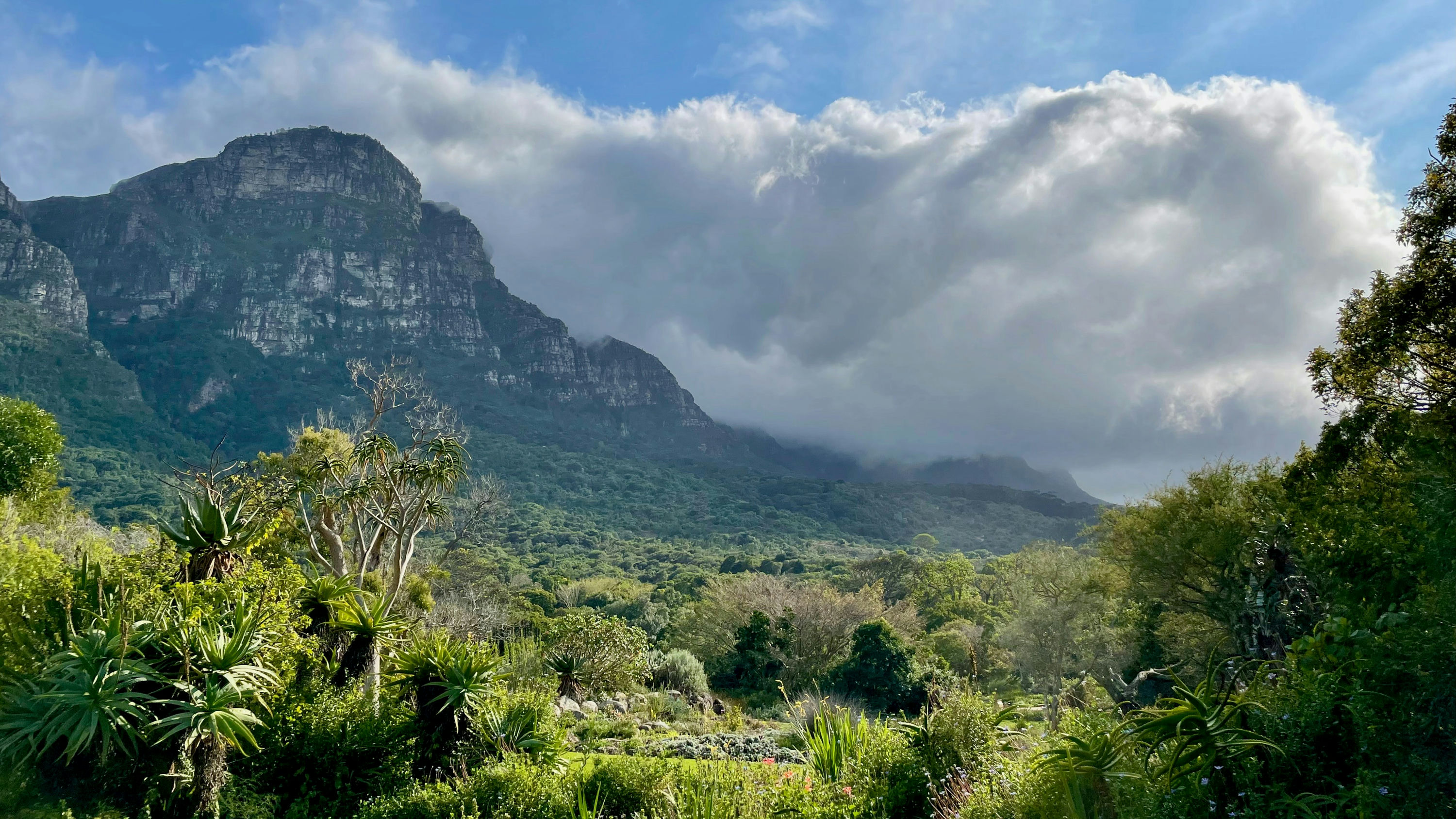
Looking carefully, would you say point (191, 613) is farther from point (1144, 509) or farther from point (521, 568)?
point (521, 568)

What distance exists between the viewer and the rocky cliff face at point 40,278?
293 ft

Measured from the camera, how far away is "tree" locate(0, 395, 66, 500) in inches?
680

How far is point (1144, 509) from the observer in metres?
21.1

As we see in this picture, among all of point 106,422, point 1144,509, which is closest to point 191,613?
point 1144,509

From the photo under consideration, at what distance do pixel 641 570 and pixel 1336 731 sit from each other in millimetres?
72837

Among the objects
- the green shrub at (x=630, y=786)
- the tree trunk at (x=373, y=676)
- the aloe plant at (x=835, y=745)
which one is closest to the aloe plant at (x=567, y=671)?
the tree trunk at (x=373, y=676)

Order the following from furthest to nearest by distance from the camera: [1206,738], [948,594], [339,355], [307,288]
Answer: [307,288], [339,355], [948,594], [1206,738]

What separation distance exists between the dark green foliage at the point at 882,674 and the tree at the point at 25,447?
73.1ft

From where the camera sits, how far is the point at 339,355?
11681cm

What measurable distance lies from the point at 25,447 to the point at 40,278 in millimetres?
104363

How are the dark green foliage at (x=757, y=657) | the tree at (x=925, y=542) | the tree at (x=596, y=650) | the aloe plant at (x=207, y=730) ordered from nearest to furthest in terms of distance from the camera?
the aloe plant at (x=207, y=730), the tree at (x=596, y=650), the dark green foliage at (x=757, y=657), the tree at (x=925, y=542)

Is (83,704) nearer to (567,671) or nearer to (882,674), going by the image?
(567,671)

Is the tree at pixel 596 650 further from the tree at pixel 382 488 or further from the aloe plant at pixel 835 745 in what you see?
the aloe plant at pixel 835 745

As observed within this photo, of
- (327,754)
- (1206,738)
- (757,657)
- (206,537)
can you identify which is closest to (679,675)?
(757,657)
